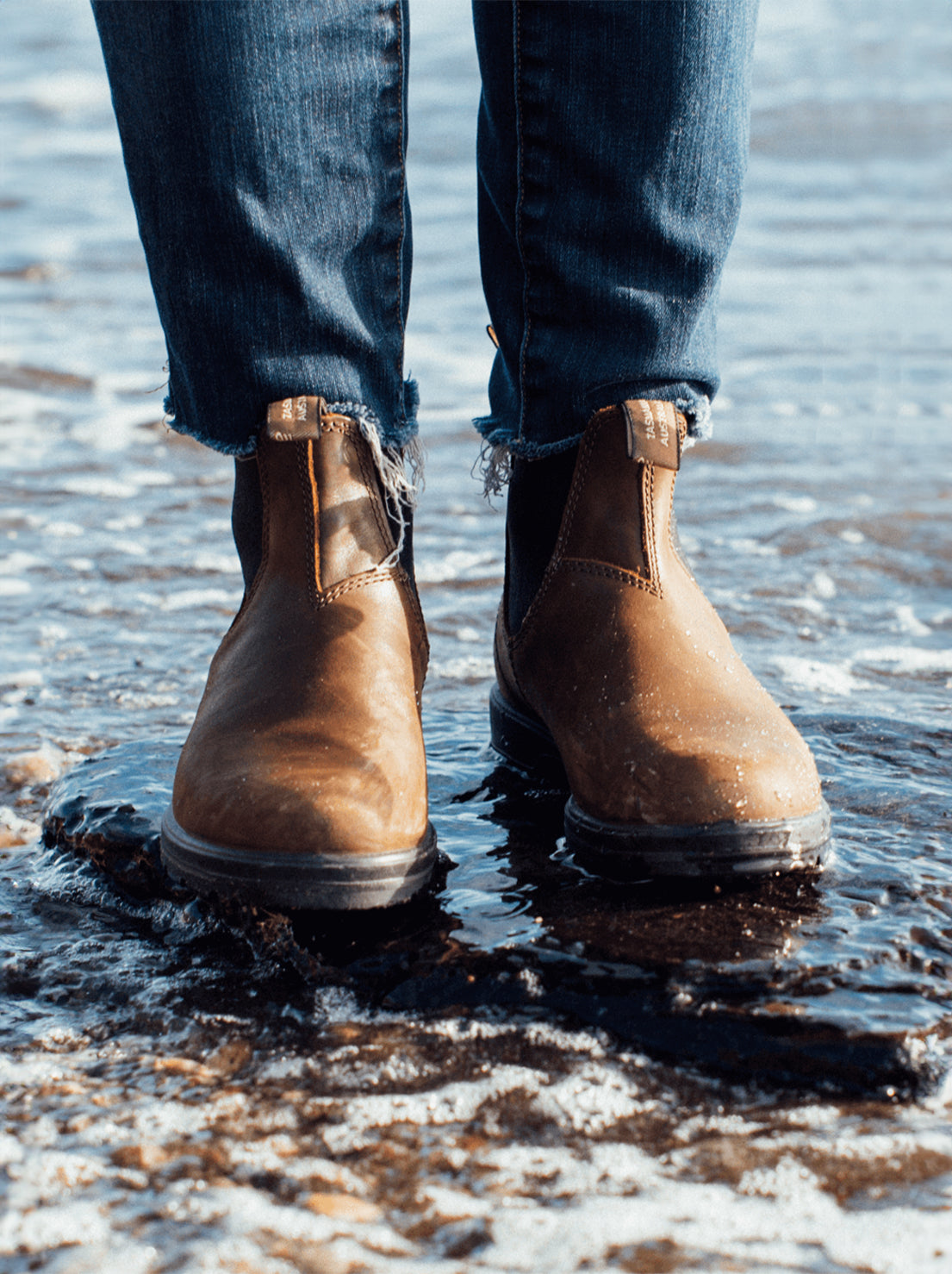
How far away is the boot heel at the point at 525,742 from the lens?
163 centimetres

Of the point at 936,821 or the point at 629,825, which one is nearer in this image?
the point at 629,825

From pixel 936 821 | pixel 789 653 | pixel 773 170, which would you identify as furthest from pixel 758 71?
pixel 936 821

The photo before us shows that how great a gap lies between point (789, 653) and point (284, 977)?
1415 mm

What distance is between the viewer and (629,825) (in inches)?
51.3

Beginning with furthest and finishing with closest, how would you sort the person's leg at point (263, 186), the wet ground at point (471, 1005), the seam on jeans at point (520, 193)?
the seam on jeans at point (520, 193)
the person's leg at point (263, 186)
the wet ground at point (471, 1005)

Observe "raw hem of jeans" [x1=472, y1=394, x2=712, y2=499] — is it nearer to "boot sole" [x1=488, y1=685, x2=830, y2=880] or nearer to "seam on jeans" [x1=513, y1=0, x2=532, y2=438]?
"seam on jeans" [x1=513, y1=0, x2=532, y2=438]

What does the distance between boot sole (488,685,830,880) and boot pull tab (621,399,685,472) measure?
38 centimetres

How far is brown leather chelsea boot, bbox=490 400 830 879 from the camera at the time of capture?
128cm

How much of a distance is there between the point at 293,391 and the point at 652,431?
382 millimetres

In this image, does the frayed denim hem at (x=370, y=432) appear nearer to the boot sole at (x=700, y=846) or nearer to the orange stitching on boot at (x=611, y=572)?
the orange stitching on boot at (x=611, y=572)

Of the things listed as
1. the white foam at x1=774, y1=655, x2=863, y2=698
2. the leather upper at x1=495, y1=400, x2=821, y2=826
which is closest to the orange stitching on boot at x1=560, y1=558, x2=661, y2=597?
the leather upper at x1=495, y1=400, x2=821, y2=826

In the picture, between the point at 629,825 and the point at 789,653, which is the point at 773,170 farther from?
the point at 629,825

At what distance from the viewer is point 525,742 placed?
166 centimetres

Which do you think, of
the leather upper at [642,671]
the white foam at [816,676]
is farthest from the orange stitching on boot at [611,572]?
the white foam at [816,676]
